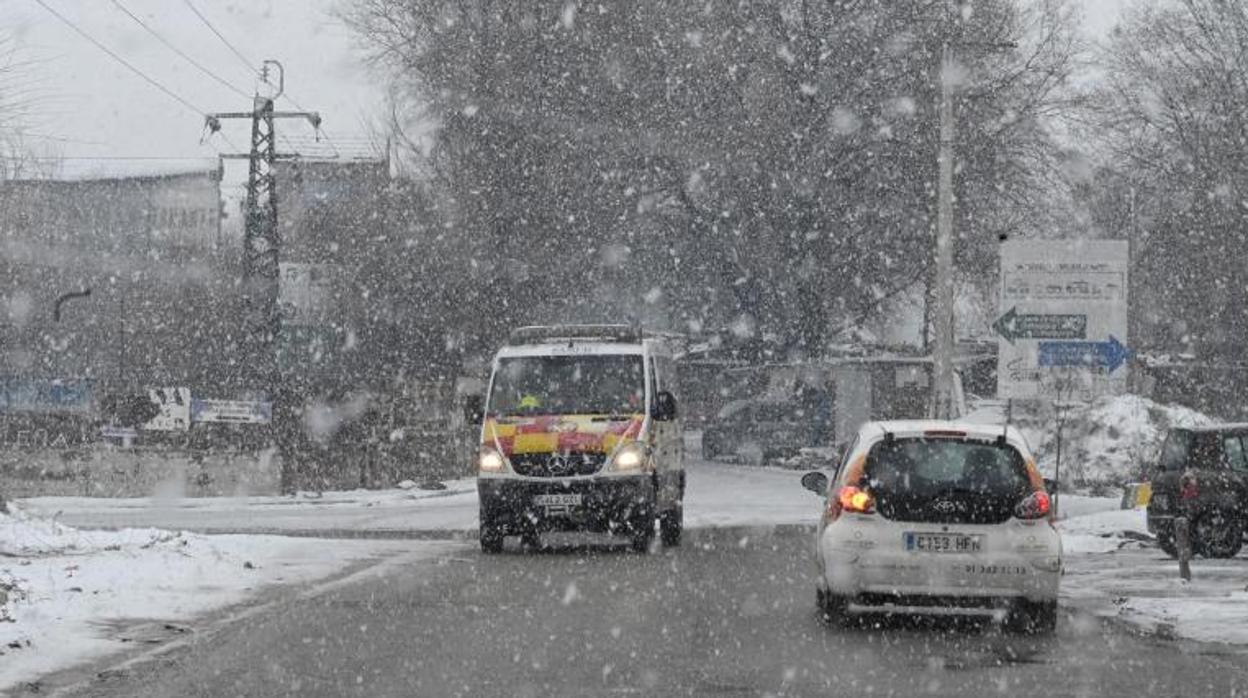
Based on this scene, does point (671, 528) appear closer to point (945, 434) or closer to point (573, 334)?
point (573, 334)

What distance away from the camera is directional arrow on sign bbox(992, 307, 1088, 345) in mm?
25766

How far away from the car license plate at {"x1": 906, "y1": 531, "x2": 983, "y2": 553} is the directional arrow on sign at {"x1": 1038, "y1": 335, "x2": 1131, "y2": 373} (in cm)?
1380

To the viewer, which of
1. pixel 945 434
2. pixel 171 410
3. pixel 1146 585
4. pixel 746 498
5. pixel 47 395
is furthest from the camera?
pixel 47 395

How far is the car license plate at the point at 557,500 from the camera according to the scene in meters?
19.8

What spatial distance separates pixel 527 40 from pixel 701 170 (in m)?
5.31

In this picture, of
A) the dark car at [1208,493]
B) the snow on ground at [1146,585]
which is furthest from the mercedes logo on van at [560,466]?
the dark car at [1208,493]

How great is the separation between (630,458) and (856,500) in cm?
723

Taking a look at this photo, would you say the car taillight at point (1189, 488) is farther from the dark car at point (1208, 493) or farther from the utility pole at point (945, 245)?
the utility pole at point (945, 245)

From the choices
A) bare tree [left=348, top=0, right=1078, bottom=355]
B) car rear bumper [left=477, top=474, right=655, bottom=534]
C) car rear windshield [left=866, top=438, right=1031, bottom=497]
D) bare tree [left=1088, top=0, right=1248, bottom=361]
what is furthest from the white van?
bare tree [left=1088, top=0, right=1248, bottom=361]

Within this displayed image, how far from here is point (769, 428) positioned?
46.8 m

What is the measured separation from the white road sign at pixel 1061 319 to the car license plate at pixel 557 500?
8031mm

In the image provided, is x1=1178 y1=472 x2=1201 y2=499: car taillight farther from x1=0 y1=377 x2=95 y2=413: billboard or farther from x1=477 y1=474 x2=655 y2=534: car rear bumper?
x1=0 y1=377 x2=95 y2=413: billboard

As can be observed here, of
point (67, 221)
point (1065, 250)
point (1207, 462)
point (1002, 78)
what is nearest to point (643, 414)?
point (1207, 462)

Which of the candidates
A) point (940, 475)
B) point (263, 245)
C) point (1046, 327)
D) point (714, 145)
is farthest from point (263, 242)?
point (940, 475)
